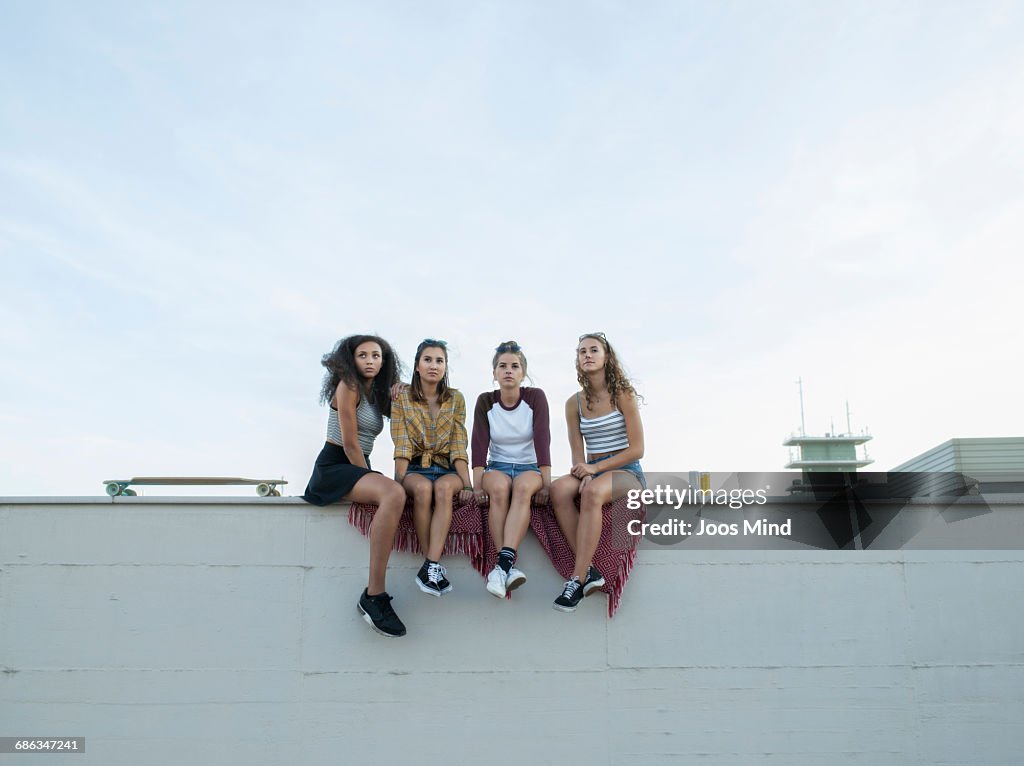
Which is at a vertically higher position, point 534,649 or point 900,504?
point 900,504

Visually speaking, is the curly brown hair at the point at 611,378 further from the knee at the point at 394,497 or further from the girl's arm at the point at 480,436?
the knee at the point at 394,497

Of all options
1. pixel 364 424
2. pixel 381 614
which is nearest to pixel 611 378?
pixel 364 424

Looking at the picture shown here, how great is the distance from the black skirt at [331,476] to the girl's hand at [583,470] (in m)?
1.03

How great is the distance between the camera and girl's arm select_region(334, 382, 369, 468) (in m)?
3.81

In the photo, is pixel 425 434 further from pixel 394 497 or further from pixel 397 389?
pixel 394 497

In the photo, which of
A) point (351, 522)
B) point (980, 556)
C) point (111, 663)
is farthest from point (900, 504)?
point (111, 663)

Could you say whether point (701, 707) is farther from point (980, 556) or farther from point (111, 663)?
point (111, 663)

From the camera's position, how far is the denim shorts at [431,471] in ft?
12.6

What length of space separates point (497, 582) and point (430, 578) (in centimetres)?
33

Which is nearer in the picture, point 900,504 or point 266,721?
point 266,721

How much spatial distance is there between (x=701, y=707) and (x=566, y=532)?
106 cm

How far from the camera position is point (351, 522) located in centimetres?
379

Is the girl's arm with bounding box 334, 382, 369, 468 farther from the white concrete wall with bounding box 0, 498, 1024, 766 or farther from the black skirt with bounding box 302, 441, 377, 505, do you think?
the white concrete wall with bounding box 0, 498, 1024, 766

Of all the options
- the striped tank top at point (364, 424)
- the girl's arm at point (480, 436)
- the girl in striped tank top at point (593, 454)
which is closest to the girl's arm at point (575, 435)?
the girl in striped tank top at point (593, 454)
